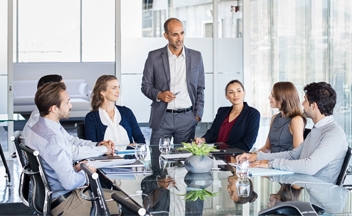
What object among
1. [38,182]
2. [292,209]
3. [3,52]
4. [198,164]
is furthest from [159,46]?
[292,209]

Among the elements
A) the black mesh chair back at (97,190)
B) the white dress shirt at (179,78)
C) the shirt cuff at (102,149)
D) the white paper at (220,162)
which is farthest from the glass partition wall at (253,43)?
the black mesh chair back at (97,190)

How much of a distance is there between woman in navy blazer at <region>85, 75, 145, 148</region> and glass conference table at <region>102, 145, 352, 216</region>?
1.49m

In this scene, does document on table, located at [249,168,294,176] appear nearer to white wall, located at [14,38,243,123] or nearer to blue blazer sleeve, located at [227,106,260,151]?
blue blazer sleeve, located at [227,106,260,151]

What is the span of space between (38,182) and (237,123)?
6.02ft

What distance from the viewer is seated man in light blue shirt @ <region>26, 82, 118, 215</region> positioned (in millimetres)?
3689

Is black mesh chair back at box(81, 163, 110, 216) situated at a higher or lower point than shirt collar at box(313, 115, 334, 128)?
lower

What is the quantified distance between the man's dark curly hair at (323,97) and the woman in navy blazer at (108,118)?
1.83 metres

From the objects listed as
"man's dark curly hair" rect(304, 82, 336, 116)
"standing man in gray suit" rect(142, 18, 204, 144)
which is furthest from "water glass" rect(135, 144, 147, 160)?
"standing man in gray suit" rect(142, 18, 204, 144)

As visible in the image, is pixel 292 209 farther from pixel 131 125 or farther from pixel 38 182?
pixel 131 125

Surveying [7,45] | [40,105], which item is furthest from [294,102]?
[7,45]

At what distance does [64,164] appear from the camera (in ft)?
12.1

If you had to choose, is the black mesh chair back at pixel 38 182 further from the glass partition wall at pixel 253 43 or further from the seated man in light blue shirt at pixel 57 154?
the glass partition wall at pixel 253 43

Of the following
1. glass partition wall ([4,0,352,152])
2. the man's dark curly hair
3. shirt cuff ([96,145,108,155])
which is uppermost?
glass partition wall ([4,0,352,152])

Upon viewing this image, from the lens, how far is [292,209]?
256 centimetres
